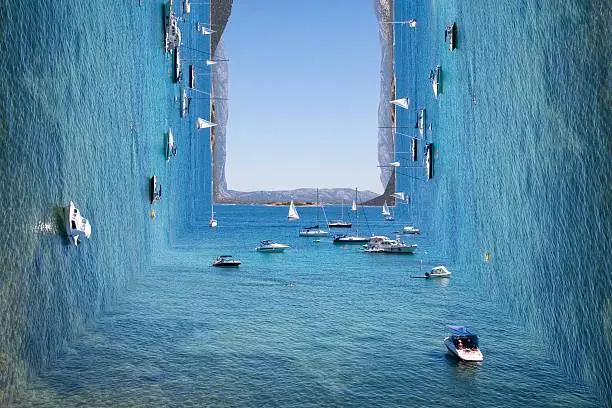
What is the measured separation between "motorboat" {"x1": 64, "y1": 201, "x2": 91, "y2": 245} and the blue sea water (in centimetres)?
69

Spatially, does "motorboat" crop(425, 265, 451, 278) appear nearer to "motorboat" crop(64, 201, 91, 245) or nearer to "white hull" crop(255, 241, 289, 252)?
"white hull" crop(255, 241, 289, 252)

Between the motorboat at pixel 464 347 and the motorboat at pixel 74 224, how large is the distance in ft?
40.2

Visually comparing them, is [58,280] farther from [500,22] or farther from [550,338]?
[500,22]

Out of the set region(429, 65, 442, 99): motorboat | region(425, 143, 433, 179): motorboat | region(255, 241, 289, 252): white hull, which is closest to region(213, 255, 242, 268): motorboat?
region(255, 241, 289, 252): white hull

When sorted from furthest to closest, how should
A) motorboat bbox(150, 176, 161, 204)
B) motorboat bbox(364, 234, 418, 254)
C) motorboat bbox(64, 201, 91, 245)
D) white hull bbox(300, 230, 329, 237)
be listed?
white hull bbox(300, 230, 329, 237) → motorboat bbox(364, 234, 418, 254) → motorboat bbox(150, 176, 161, 204) → motorboat bbox(64, 201, 91, 245)

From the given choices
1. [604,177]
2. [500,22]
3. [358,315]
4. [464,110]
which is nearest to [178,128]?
[464,110]

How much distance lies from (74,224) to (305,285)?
21028mm

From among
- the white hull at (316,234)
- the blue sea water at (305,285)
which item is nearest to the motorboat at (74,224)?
the blue sea water at (305,285)

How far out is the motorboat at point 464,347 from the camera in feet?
73.0

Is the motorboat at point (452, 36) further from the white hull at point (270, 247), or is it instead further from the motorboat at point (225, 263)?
the white hull at point (270, 247)

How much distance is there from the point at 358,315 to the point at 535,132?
39.9ft

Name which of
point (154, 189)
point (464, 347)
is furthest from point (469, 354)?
point (154, 189)

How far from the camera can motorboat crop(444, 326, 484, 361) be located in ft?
73.0

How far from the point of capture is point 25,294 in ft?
57.3
